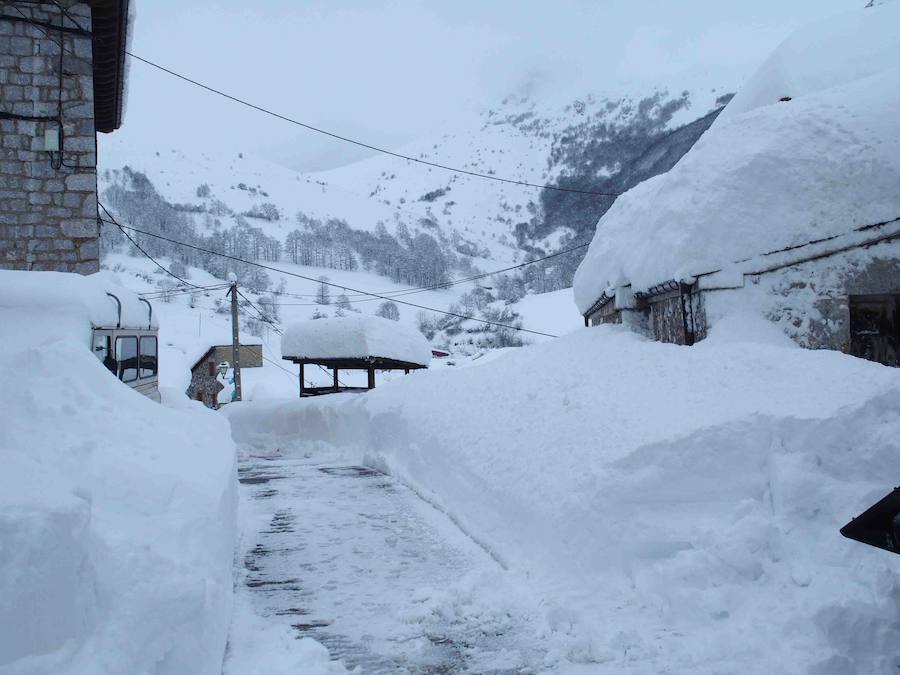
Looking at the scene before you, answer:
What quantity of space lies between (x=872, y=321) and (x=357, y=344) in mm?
12282

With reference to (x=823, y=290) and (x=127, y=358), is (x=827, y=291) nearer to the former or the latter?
(x=823, y=290)

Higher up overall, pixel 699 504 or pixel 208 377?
pixel 208 377

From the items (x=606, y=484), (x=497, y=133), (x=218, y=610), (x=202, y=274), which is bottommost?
(x=218, y=610)

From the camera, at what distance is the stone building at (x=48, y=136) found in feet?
29.2

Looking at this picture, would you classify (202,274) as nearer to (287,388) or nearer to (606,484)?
(287,388)

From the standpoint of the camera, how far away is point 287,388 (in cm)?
3400

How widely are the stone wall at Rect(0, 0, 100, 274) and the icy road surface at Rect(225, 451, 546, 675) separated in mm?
4318

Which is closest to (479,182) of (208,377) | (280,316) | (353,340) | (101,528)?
(280,316)

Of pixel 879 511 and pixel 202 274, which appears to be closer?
pixel 879 511

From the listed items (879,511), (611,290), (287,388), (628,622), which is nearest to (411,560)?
(628,622)

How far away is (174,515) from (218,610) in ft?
1.93

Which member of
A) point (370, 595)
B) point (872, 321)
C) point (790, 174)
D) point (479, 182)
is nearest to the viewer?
point (370, 595)

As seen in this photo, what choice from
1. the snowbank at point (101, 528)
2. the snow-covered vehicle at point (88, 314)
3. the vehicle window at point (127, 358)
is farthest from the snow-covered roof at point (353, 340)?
the snowbank at point (101, 528)

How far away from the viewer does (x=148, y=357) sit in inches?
379
